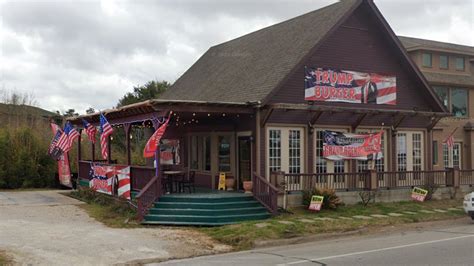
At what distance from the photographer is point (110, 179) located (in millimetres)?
20094

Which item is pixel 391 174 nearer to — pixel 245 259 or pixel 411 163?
pixel 411 163

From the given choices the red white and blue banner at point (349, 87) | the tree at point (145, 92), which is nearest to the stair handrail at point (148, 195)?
the red white and blue banner at point (349, 87)

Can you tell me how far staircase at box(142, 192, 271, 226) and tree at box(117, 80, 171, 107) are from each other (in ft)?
94.4

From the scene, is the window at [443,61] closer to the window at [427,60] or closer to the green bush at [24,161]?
the window at [427,60]

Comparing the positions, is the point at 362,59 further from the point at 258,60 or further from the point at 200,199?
the point at 200,199

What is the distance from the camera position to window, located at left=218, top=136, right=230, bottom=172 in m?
20.4

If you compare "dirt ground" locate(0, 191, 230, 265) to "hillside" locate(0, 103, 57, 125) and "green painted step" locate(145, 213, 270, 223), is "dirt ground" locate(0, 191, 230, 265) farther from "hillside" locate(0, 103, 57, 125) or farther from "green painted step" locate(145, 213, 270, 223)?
"hillside" locate(0, 103, 57, 125)

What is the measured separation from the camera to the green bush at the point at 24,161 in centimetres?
2789

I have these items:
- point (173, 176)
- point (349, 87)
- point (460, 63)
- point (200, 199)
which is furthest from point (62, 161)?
point (460, 63)

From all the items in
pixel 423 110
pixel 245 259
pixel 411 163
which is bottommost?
pixel 245 259

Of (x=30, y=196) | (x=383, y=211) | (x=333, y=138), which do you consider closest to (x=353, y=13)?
(x=333, y=138)

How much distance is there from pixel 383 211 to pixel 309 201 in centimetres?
271

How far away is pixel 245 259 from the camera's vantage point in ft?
36.6

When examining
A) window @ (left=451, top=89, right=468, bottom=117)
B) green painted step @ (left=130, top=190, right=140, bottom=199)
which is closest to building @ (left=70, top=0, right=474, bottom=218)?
green painted step @ (left=130, top=190, right=140, bottom=199)
